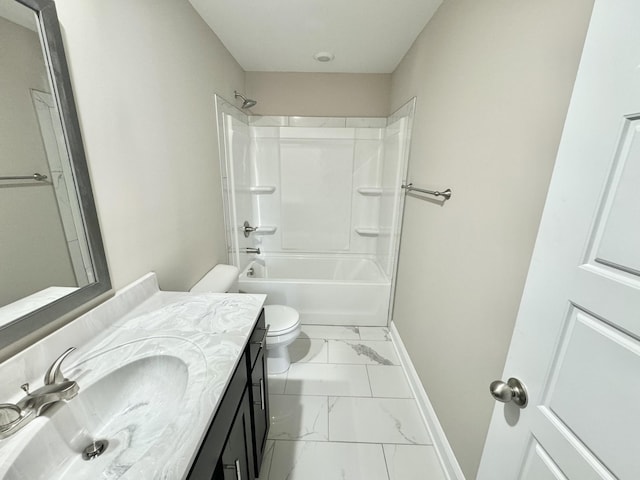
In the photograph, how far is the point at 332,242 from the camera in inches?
122

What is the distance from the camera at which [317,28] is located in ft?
5.74

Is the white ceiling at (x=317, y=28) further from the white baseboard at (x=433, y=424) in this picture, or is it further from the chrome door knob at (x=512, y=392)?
the white baseboard at (x=433, y=424)

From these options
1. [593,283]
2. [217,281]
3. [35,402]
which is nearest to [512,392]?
[593,283]

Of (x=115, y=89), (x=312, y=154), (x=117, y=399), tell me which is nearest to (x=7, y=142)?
(x=115, y=89)

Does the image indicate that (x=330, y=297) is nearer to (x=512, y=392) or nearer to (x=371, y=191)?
(x=371, y=191)

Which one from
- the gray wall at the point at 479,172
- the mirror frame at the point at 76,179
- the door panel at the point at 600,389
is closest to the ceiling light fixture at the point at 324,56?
the gray wall at the point at 479,172

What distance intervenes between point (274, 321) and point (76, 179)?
1.35 meters

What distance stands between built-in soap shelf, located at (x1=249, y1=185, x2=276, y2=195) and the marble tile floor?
1646 mm

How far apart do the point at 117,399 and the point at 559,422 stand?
3.75 feet

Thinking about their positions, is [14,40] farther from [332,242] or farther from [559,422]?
[332,242]

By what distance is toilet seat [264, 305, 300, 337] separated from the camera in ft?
5.76

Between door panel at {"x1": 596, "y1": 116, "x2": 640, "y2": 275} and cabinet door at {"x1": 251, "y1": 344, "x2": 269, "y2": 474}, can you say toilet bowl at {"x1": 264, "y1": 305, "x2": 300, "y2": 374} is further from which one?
door panel at {"x1": 596, "y1": 116, "x2": 640, "y2": 275}

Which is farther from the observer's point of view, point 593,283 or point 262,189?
point 262,189

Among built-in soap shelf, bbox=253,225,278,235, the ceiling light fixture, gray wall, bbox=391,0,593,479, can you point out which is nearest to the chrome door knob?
gray wall, bbox=391,0,593,479
